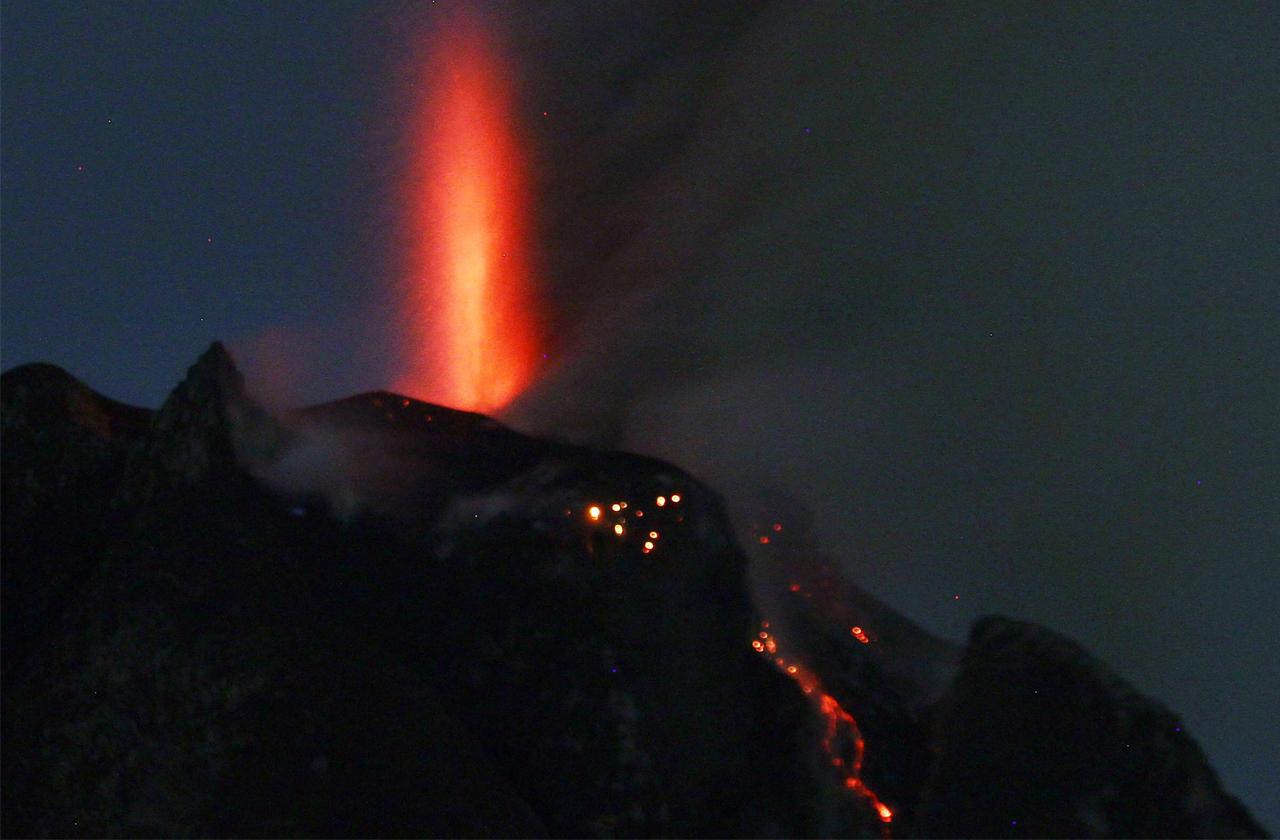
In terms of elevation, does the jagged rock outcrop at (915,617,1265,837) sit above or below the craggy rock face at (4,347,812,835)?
below

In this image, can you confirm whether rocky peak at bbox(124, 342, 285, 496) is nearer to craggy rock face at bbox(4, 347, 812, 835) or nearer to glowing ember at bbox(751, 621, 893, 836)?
craggy rock face at bbox(4, 347, 812, 835)

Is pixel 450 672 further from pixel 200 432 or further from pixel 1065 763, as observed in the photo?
pixel 1065 763

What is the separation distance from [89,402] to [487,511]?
3.29 ft

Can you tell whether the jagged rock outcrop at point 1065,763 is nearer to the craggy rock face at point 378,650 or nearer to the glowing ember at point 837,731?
the glowing ember at point 837,731

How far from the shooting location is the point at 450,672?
221cm

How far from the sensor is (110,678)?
1877 mm

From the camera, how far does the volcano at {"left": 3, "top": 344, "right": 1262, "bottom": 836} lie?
72.8 inches

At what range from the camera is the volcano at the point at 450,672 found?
1849mm

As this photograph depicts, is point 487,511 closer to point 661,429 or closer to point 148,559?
point 148,559

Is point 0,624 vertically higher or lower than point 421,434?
lower

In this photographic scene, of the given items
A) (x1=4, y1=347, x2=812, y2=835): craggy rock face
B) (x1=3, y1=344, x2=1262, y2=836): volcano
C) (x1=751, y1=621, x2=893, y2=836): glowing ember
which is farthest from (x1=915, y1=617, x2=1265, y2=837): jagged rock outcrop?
(x1=4, y1=347, x2=812, y2=835): craggy rock face


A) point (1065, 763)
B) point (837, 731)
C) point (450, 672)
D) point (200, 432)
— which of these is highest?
point (200, 432)

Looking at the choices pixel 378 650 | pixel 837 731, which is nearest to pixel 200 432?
pixel 378 650

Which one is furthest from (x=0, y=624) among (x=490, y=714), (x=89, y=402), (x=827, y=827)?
(x=827, y=827)
